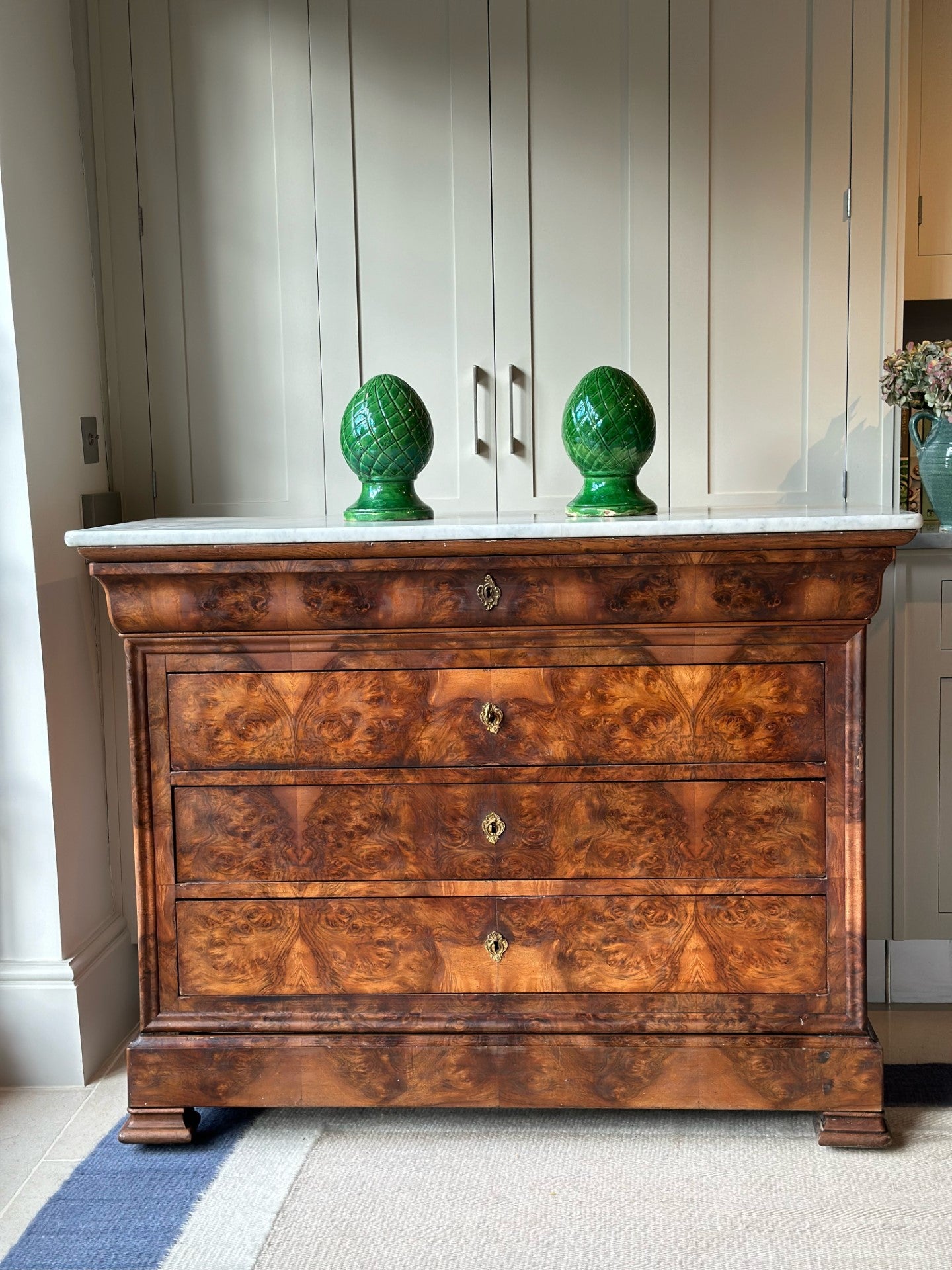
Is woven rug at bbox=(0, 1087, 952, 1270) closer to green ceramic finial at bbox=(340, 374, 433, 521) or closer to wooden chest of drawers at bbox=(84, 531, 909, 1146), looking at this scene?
wooden chest of drawers at bbox=(84, 531, 909, 1146)

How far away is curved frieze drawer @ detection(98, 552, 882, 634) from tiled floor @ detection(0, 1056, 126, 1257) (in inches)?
38.0

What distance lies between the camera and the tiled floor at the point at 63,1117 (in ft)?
6.18

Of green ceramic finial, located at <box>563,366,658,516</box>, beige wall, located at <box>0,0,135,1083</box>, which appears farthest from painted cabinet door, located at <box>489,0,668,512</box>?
beige wall, located at <box>0,0,135,1083</box>

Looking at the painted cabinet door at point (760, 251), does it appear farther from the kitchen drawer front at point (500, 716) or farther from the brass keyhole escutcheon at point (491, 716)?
the brass keyhole escutcheon at point (491, 716)

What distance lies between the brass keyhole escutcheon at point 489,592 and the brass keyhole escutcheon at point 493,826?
1.20 feet

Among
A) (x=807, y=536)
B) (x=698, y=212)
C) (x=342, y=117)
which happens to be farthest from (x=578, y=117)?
(x=807, y=536)

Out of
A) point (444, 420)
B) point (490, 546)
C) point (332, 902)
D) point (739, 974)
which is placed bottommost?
point (739, 974)

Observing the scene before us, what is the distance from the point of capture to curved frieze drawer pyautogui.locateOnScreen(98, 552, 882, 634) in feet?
6.06

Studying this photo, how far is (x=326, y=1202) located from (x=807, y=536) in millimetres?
1320

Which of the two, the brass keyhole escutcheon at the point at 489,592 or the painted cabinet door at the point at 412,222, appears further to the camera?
the painted cabinet door at the point at 412,222

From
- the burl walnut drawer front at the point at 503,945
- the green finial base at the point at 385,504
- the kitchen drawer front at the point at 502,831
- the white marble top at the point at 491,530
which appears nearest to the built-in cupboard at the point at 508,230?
the green finial base at the point at 385,504

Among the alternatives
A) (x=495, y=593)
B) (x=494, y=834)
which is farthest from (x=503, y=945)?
(x=495, y=593)

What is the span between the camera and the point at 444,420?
2449mm

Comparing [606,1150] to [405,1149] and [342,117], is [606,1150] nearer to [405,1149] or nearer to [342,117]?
[405,1149]
